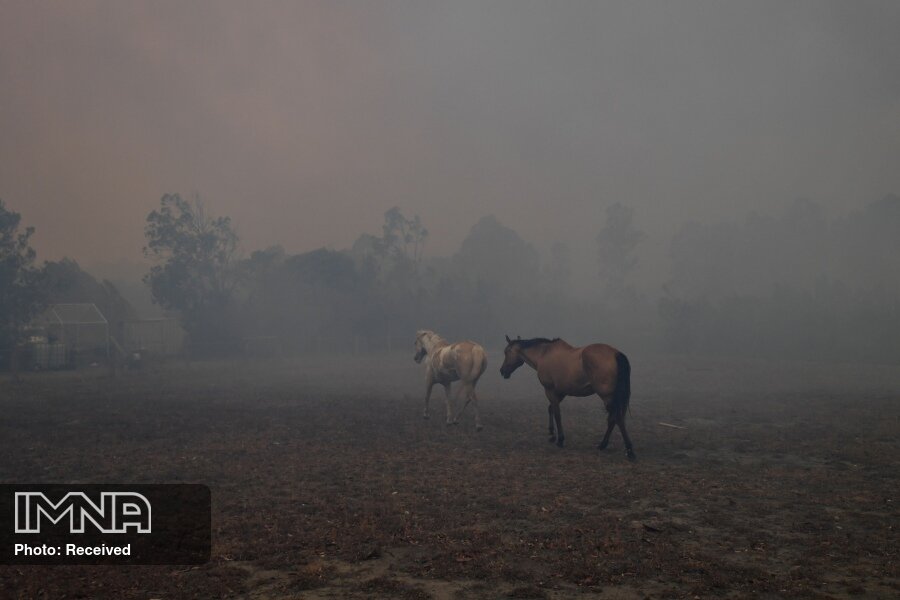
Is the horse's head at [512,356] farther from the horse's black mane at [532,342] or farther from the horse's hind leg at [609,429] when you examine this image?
the horse's hind leg at [609,429]

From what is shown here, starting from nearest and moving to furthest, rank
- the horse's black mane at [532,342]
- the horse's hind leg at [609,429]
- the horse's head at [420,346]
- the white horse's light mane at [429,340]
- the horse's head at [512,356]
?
the horse's hind leg at [609,429] < the horse's black mane at [532,342] < the horse's head at [512,356] < the white horse's light mane at [429,340] < the horse's head at [420,346]

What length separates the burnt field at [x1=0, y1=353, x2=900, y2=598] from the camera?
5.33 m

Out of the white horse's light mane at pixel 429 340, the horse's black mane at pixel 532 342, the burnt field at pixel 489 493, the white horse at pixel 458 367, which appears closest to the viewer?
the burnt field at pixel 489 493

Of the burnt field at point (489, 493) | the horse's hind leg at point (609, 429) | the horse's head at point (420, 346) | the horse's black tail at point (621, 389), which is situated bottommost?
the burnt field at point (489, 493)

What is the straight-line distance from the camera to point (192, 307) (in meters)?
49.2

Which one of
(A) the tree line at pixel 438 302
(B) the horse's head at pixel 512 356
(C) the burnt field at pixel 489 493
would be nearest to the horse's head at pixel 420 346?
(C) the burnt field at pixel 489 493

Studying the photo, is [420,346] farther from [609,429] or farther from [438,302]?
[438,302]

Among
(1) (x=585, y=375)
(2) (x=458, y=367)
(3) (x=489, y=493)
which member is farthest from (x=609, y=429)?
(2) (x=458, y=367)

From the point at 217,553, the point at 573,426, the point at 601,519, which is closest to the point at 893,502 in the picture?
the point at 601,519

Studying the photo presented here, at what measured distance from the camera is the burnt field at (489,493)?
17.5 ft

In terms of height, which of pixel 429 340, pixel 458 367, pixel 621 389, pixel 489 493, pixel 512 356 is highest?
pixel 429 340

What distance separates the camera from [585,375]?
11.4m

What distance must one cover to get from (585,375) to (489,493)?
398 cm

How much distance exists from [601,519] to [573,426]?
24.0 ft
